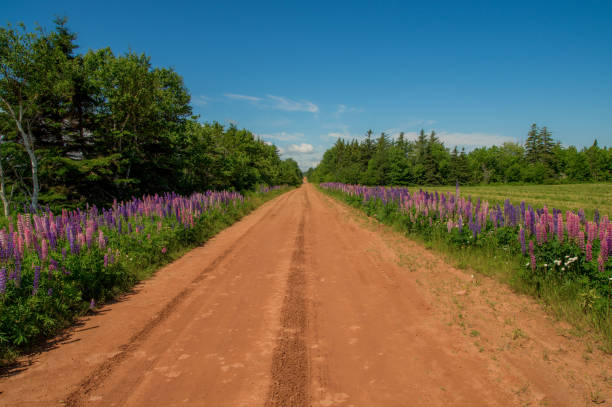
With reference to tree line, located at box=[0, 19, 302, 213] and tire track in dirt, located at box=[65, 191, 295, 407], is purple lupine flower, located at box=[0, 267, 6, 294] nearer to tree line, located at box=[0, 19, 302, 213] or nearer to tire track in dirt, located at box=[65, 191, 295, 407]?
tire track in dirt, located at box=[65, 191, 295, 407]

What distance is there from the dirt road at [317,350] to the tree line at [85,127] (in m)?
14.1

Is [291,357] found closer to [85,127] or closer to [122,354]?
[122,354]

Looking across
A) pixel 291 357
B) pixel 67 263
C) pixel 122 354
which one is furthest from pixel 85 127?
pixel 291 357

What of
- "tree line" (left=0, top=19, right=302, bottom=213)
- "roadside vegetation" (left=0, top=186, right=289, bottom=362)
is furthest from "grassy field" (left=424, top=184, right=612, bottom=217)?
"tree line" (left=0, top=19, right=302, bottom=213)

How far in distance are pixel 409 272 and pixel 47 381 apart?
6.69 meters

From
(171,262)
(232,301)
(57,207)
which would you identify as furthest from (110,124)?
(232,301)

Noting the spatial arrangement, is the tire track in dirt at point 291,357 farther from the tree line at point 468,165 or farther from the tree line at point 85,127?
the tree line at point 468,165

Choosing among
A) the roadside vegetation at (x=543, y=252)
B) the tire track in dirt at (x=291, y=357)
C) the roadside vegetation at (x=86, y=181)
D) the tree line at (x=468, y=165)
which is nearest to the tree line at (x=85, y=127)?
the roadside vegetation at (x=86, y=181)

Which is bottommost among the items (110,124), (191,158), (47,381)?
(47,381)

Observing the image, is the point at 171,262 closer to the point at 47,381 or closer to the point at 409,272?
the point at 47,381

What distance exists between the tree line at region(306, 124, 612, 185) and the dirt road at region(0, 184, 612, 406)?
Answer: 208 ft

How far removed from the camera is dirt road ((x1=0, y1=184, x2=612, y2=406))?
291 cm

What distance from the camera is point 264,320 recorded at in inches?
181

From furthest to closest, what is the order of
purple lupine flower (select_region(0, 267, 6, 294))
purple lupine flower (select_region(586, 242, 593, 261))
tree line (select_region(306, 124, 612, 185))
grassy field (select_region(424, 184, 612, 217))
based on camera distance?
tree line (select_region(306, 124, 612, 185)), grassy field (select_region(424, 184, 612, 217)), purple lupine flower (select_region(586, 242, 593, 261)), purple lupine flower (select_region(0, 267, 6, 294))
